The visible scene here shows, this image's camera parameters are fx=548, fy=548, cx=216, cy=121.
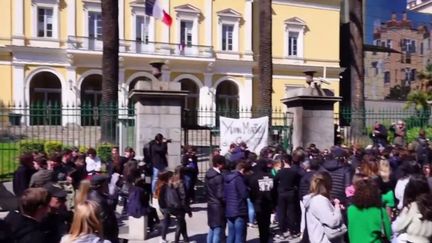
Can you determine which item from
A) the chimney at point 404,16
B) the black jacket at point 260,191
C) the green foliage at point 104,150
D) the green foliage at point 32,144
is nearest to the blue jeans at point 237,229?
the black jacket at point 260,191

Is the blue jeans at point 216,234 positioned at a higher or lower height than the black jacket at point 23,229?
lower

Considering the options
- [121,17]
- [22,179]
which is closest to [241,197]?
[22,179]

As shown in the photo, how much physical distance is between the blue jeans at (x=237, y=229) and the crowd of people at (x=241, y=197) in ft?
0.05

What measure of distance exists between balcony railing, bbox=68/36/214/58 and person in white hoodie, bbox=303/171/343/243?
109 feet

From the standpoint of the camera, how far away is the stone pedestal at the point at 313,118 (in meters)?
15.6

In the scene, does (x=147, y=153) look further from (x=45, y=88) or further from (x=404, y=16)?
(x=404, y=16)

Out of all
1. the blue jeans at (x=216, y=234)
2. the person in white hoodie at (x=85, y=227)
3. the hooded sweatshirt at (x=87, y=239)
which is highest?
the person in white hoodie at (x=85, y=227)

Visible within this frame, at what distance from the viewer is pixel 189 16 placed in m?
42.0

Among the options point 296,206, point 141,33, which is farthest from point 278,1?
point 296,206

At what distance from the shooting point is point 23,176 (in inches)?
374

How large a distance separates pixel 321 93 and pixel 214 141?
3880mm

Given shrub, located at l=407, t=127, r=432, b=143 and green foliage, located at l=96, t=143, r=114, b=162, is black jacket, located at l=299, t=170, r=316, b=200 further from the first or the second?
shrub, located at l=407, t=127, r=432, b=143

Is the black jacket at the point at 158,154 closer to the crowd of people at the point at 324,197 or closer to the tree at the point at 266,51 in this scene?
the crowd of people at the point at 324,197

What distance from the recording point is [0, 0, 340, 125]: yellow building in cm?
3725
